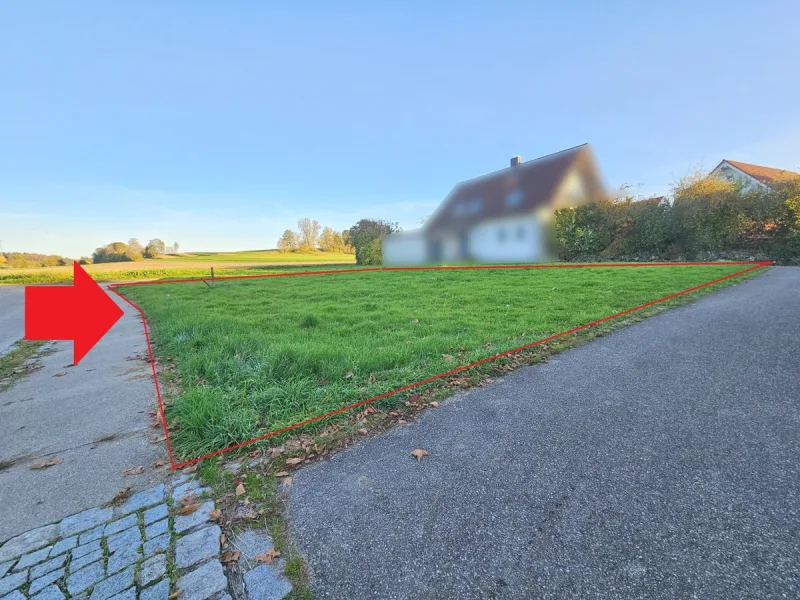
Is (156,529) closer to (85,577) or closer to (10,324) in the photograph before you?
(85,577)

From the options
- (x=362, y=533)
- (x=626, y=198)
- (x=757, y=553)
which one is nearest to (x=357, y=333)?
(x=362, y=533)

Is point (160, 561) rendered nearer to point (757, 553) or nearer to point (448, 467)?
point (448, 467)

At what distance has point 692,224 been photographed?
16.3 metres

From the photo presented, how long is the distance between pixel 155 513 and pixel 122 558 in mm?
288

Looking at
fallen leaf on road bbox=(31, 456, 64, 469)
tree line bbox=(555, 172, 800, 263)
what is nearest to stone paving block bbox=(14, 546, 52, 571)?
fallen leaf on road bbox=(31, 456, 64, 469)

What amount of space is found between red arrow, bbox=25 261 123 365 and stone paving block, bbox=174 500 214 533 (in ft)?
15.8

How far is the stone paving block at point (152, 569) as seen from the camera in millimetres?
1590

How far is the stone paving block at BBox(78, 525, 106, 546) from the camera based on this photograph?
183 centimetres

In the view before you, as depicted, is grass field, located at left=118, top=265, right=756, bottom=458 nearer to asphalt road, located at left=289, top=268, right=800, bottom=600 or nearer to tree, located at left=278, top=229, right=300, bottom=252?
asphalt road, located at left=289, top=268, right=800, bottom=600

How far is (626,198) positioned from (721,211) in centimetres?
391

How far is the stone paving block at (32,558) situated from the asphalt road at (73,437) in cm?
26

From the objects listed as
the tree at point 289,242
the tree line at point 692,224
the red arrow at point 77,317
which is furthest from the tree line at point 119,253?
the tree line at point 692,224

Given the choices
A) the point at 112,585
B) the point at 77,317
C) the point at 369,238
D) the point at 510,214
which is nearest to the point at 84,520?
the point at 112,585

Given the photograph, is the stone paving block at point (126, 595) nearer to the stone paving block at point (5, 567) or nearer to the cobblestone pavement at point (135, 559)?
the cobblestone pavement at point (135, 559)
